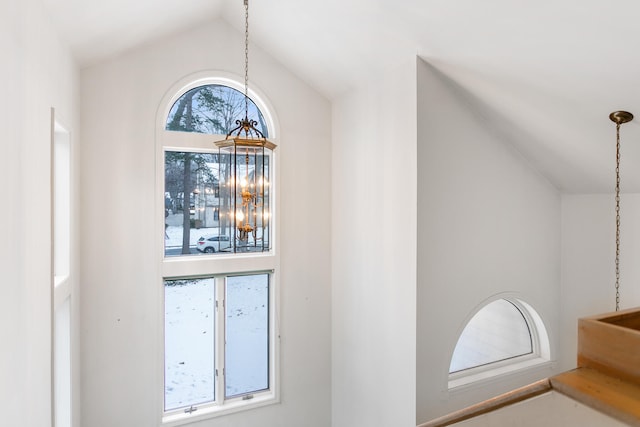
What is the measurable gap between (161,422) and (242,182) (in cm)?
258

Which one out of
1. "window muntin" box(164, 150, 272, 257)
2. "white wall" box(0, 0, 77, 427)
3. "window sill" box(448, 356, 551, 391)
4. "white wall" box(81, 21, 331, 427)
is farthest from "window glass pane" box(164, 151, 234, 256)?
"window sill" box(448, 356, 551, 391)

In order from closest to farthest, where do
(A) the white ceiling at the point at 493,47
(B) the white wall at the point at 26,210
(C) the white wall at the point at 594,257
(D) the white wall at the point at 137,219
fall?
1. (B) the white wall at the point at 26,210
2. (A) the white ceiling at the point at 493,47
3. (C) the white wall at the point at 594,257
4. (D) the white wall at the point at 137,219

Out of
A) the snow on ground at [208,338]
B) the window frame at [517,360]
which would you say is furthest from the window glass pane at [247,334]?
the window frame at [517,360]

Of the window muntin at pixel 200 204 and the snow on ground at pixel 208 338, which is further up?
the window muntin at pixel 200 204

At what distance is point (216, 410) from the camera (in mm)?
4039

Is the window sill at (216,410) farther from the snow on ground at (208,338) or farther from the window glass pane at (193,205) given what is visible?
the window glass pane at (193,205)

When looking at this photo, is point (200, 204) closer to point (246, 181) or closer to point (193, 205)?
point (193, 205)

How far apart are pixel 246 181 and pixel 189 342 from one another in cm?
200

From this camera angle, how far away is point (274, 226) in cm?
427

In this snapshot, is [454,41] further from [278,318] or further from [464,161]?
[278,318]

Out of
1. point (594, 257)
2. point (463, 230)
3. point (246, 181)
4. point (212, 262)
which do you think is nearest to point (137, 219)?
point (212, 262)

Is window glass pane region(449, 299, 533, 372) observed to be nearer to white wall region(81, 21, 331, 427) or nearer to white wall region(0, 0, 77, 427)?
white wall region(81, 21, 331, 427)

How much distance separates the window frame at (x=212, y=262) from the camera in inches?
150

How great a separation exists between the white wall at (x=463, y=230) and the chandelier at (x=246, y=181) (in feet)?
4.43
